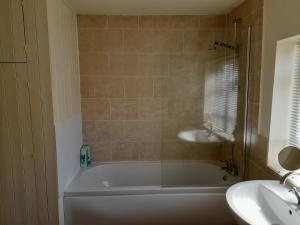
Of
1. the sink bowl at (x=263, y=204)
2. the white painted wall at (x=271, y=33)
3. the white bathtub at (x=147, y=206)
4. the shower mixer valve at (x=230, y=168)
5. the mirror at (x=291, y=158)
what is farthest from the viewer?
the shower mixer valve at (x=230, y=168)

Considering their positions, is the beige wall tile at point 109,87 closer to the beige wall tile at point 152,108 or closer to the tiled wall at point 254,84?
the beige wall tile at point 152,108

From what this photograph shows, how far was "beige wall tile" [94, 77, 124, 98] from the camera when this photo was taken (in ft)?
8.20

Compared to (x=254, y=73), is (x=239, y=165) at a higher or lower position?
lower

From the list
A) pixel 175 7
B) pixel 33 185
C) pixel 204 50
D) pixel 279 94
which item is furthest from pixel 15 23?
pixel 279 94

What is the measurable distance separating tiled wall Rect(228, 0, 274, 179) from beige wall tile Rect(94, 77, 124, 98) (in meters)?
1.30

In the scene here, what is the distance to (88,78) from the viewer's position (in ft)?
8.16

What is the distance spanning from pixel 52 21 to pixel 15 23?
0.85 ft

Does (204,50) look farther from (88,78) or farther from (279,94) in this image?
(88,78)

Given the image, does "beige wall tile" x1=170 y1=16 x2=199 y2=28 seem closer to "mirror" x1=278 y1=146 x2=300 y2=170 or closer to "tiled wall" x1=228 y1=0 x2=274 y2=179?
"tiled wall" x1=228 y1=0 x2=274 y2=179

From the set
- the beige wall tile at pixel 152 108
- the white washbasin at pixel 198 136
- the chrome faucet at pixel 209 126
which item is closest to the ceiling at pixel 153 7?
the beige wall tile at pixel 152 108

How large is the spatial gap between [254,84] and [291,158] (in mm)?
810

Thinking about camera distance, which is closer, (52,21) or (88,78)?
(52,21)

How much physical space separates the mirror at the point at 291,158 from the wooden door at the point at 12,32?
75.9 inches

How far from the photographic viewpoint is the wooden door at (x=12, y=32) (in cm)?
161
